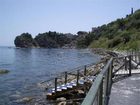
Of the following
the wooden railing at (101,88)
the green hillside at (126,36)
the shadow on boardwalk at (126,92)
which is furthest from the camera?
the green hillside at (126,36)

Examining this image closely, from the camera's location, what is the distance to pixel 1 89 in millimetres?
28969

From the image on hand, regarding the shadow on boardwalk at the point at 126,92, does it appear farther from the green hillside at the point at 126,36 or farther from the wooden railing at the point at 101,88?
the green hillside at the point at 126,36

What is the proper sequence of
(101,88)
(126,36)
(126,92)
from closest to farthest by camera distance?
(101,88), (126,92), (126,36)

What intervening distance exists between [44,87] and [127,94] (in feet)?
58.8

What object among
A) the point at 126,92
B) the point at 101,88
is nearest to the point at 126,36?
the point at 126,92

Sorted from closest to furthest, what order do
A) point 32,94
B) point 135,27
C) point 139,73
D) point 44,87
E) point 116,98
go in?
point 116,98 → point 139,73 → point 32,94 → point 44,87 → point 135,27

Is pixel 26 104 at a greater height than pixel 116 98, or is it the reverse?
pixel 116 98

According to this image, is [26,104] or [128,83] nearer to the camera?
[128,83]

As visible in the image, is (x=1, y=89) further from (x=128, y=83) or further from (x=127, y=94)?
(x=127, y=94)

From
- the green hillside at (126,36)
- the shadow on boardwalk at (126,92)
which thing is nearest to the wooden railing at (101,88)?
the shadow on boardwalk at (126,92)

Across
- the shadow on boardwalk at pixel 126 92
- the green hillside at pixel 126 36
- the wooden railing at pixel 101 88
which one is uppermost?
the green hillside at pixel 126 36

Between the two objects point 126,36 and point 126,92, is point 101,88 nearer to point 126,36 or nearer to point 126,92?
point 126,92

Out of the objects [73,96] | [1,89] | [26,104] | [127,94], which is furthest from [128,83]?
[1,89]

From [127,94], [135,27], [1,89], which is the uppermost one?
[135,27]
